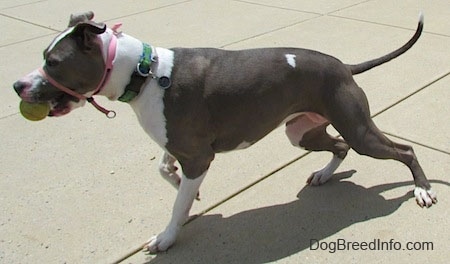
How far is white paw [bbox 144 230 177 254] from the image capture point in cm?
340

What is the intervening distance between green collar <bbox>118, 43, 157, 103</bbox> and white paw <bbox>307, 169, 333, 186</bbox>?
150cm

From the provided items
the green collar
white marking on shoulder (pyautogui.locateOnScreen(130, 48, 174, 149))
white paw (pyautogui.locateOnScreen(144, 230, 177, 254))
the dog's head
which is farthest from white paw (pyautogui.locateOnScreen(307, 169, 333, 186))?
the dog's head

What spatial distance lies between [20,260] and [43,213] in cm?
49

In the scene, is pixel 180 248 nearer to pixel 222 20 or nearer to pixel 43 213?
pixel 43 213

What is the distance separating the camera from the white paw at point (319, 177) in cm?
402

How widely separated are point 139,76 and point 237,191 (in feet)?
4.20

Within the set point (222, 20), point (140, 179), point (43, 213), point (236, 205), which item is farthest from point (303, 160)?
point (222, 20)

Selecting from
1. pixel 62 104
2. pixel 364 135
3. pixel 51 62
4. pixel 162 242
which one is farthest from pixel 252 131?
pixel 51 62

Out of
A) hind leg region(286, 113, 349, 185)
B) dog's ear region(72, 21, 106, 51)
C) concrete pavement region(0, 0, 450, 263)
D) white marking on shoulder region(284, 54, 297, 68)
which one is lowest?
concrete pavement region(0, 0, 450, 263)

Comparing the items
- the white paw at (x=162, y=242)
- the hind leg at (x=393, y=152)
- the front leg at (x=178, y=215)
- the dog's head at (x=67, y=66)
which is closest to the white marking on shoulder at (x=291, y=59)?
the hind leg at (x=393, y=152)

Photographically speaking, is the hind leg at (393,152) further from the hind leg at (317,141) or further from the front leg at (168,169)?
the front leg at (168,169)

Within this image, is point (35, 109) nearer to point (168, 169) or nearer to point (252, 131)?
point (168, 169)

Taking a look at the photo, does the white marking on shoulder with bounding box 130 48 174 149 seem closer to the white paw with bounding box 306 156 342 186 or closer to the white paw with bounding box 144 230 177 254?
the white paw with bounding box 144 230 177 254

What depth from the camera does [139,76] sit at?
123 inches
